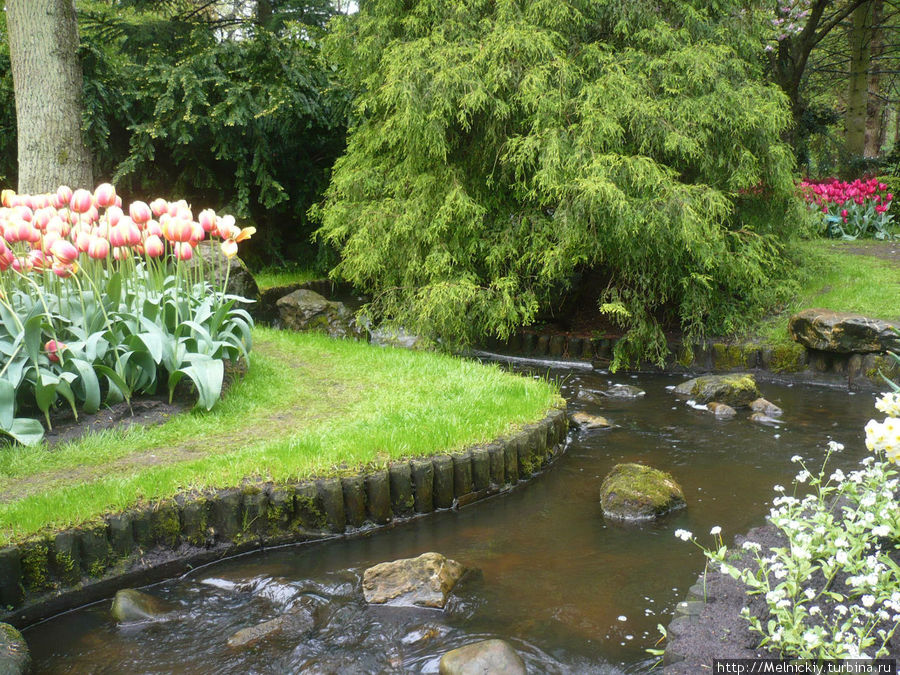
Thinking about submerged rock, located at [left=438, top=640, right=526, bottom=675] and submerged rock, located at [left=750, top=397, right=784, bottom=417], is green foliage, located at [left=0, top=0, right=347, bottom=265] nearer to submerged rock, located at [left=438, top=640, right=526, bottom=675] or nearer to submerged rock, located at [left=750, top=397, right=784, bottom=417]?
submerged rock, located at [left=750, top=397, right=784, bottom=417]

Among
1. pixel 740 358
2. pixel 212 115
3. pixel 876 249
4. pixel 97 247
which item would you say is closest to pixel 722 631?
pixel 97 247

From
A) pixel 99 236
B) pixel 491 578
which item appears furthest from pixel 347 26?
pixel 491 578

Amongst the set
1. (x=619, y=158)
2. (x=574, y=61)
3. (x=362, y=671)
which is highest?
(x=574, y=61)

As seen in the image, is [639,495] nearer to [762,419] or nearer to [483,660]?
[483,660]

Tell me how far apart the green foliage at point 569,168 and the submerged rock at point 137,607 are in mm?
4880

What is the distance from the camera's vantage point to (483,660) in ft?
9.50

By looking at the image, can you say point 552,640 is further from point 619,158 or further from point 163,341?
point 619,158

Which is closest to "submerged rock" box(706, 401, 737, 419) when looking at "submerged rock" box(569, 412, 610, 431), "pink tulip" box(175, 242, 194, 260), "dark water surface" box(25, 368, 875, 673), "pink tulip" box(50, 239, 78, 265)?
"dark water surface" box(25, 368, 875, 673)

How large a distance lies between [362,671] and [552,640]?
2.75 ft

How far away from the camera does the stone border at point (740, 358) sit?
7.39 metres

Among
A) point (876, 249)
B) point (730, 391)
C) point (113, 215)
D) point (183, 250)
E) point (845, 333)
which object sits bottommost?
point (730, 391)

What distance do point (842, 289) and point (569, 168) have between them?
4077 mm

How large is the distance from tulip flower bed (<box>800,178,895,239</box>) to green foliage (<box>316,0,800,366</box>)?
158 inches

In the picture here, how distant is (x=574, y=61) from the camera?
861 centimetres
